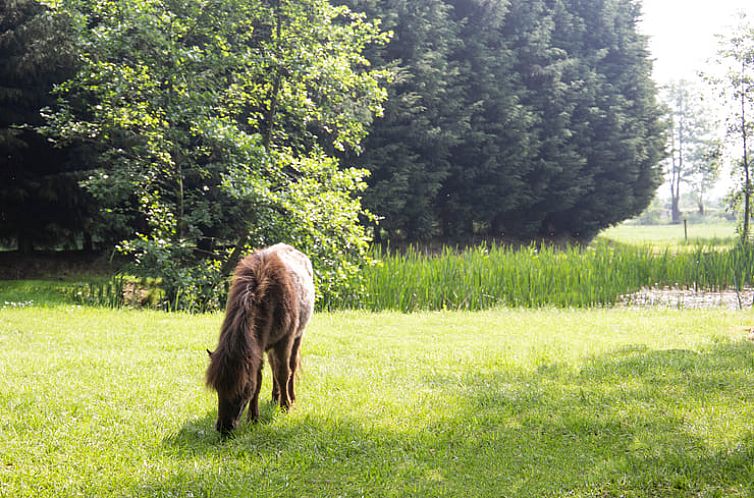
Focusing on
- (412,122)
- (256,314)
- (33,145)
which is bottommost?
(256,314)

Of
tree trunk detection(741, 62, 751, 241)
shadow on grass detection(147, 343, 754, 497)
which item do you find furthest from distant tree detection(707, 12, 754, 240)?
shadow on grass detection(147, 343, 754, 497)

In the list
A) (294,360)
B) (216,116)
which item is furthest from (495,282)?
(294,360)

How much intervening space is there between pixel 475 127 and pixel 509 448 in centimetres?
2059

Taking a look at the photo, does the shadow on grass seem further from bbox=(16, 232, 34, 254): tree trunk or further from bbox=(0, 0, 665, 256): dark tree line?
bbox=(16, 232, 34, 254): tree trunk

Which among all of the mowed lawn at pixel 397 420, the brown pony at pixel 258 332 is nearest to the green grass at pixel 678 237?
the mowed lawn at pixel 397 420

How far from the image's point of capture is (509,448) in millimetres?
4559

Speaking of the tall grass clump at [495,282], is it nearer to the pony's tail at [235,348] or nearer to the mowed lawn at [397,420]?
the mowed lawn at [397,420]

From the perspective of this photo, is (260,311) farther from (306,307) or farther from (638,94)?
(638,94)

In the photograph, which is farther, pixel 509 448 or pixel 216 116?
pixel 216 116

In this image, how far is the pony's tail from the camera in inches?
172

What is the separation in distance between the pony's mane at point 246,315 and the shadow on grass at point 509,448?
53 centimetres

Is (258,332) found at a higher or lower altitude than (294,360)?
higher

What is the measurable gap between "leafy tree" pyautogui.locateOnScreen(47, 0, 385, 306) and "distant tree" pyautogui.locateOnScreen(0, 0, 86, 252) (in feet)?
7.17

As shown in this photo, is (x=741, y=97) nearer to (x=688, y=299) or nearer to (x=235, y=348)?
(x=688, y=299)
